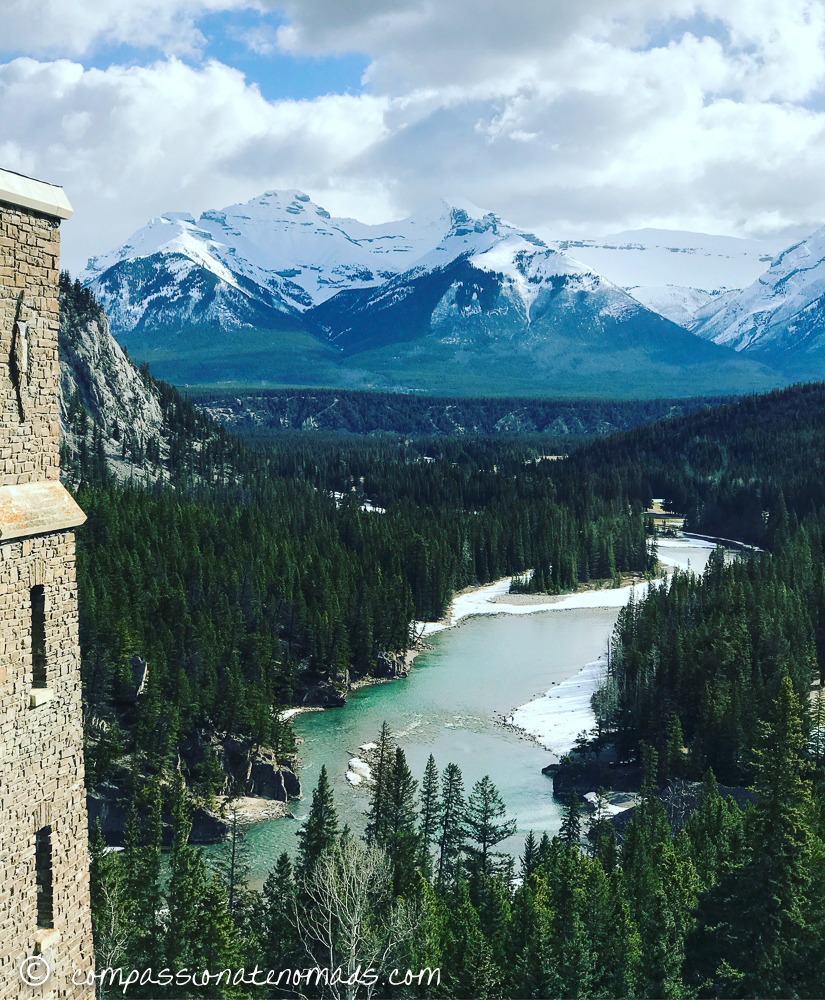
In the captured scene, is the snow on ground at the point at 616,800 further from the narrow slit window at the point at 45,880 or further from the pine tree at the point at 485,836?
the narrow slit window at the point at 45,880

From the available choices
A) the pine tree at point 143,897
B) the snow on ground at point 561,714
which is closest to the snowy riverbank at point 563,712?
the snow on ground at point 561,714

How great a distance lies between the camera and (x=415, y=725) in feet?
266

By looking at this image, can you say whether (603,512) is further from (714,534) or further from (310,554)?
(310,554)

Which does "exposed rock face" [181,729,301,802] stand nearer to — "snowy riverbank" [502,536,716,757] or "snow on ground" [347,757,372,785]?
"snow on ground" [347,757,372,785]

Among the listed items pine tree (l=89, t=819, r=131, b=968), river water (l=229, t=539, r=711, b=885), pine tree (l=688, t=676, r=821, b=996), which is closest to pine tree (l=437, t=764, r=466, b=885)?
river water (l=229, t=539, r=711, b=885)

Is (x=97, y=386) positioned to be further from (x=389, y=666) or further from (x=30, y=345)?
(x=30, y=345)

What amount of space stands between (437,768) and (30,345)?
58.1 metres

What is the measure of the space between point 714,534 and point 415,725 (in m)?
126

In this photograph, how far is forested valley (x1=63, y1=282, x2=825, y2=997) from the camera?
33.8 m

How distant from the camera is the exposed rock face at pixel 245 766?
67.6 metres

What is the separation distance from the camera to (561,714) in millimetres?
84125

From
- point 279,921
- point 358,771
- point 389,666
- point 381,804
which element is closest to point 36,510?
point 279,921

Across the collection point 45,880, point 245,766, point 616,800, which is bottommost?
point 616,800

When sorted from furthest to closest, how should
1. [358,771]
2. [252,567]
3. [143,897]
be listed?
[252,567] < [358,771] < [143,897]
